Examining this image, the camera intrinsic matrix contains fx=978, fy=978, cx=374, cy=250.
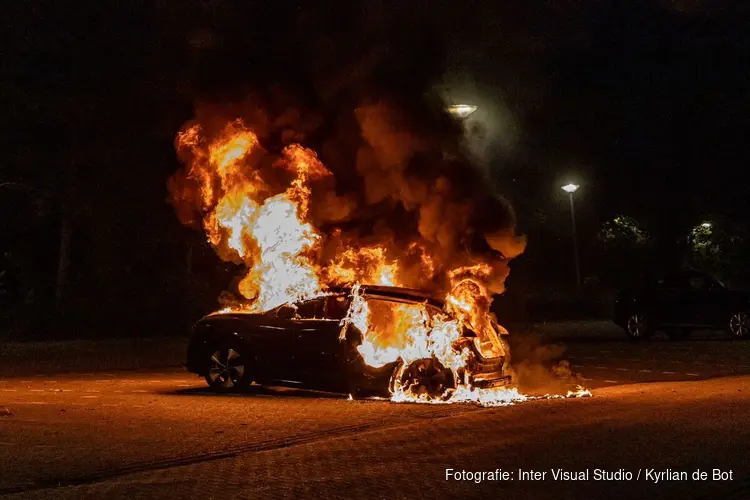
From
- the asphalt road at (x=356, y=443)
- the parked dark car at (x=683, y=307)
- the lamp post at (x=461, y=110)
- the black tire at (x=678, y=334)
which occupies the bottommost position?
the asphalt road at (x=356, y=443)

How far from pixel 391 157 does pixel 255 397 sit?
4432 mm

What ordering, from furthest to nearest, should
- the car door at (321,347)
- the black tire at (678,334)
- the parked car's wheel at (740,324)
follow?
the black tire at (678,334) < the parked car's wheel at (740,324) < the car door at (321,347)

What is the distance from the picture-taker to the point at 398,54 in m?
16.2

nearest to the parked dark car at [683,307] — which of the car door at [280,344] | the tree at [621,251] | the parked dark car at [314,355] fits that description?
the parked dark car at [314,355]

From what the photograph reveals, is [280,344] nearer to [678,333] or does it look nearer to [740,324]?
[740,324]

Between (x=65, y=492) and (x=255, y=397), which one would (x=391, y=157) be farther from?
(x=65, y=492)

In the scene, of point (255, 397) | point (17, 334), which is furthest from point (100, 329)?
point (255, 397)

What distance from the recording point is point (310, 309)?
14320 millimetres

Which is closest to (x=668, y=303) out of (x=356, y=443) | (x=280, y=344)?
(x=280, y=344)

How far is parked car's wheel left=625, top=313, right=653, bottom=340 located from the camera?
26.7 meters

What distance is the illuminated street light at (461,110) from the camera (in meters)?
16.4

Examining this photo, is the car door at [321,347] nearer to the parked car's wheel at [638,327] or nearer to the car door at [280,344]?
the car door at [280,344]

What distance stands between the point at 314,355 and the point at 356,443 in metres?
3.97

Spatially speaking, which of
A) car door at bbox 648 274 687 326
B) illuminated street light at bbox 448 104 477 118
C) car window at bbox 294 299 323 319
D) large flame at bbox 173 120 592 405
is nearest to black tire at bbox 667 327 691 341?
car door at bbox 648 274 687 326
